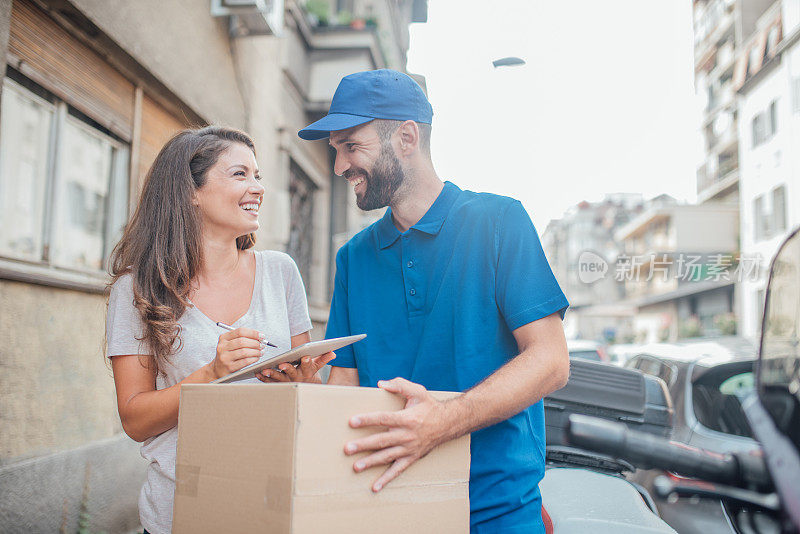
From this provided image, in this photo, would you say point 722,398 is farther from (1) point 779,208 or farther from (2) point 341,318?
(1) point 779,208

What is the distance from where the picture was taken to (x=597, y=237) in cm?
8788

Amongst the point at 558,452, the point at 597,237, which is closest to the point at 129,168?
the point at 558,452

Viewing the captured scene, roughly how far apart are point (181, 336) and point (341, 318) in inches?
19.1

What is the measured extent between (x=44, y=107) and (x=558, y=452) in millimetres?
3646

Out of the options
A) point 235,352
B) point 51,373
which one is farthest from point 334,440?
point 51,373

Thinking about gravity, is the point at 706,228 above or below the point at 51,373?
above

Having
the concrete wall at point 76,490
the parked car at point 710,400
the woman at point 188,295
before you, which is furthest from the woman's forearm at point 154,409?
the parked car at point 710,400

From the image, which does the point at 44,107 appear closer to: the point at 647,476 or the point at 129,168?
the point at 129,168

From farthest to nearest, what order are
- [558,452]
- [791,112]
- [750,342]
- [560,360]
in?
[791,112] → [750,342] → [558,452] → [560,360]

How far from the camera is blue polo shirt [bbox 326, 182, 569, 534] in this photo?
1.69m

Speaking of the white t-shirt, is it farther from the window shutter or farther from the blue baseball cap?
the window shutter

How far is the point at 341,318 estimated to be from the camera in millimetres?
Answer: 2129

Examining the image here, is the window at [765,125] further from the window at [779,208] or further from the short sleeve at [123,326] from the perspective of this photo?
the short sleeve at [123,326]

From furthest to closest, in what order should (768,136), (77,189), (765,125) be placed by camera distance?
(765,125), (768,136), (77,189)
